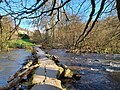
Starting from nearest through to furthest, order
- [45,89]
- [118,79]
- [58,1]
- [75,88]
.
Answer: [58,1] < [45,89] < [75,88] < [118,79]

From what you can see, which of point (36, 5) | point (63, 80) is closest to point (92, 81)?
point (63, 80)

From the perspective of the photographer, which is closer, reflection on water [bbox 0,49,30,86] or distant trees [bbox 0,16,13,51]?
distant trees [bbox 0,16,13,51]

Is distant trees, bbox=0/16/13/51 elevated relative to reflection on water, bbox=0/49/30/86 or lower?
elevated

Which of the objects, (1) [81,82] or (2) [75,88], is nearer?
(2) [75,88]

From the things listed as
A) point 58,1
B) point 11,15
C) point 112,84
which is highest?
point 58,1

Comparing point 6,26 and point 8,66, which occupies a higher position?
point 6,26

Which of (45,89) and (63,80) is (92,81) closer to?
(63,80)

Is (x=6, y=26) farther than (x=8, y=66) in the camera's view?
No

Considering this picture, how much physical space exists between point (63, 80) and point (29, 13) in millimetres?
11009

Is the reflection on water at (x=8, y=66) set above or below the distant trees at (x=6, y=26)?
below

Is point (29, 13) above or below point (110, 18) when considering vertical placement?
below

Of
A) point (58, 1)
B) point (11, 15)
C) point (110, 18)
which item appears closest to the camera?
point (11, 15)

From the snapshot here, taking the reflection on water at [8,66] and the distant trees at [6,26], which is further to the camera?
the reflection on water at [8,66]

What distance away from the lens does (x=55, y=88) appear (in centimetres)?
891
